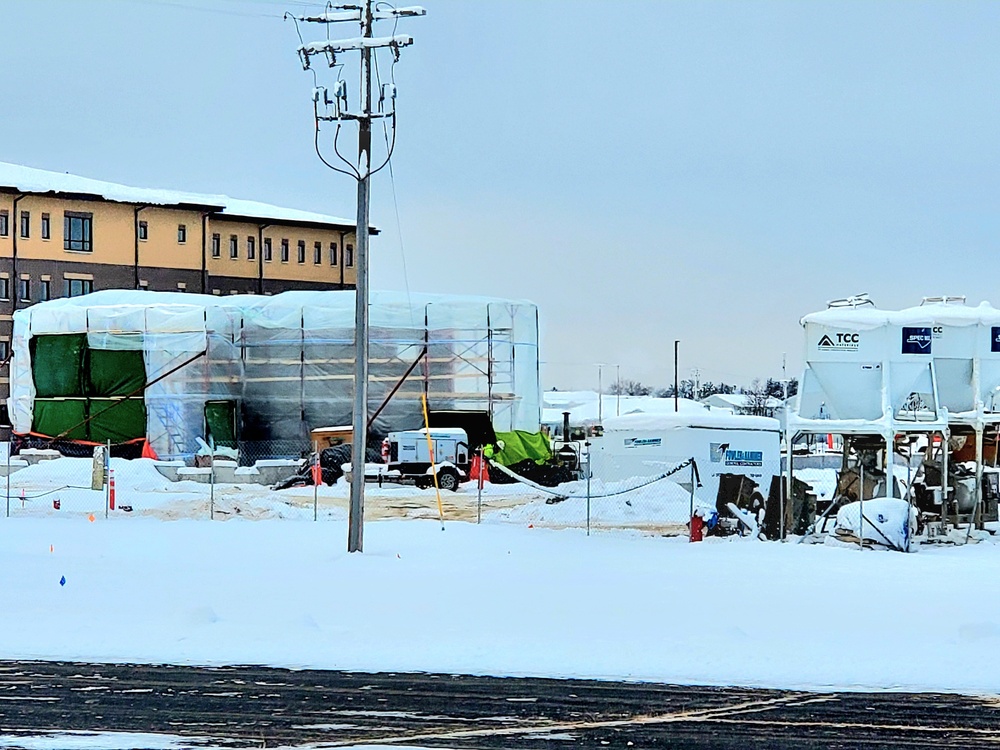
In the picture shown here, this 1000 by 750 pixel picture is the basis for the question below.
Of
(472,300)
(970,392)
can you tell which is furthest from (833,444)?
(970,392)

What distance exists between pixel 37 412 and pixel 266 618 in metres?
40.0

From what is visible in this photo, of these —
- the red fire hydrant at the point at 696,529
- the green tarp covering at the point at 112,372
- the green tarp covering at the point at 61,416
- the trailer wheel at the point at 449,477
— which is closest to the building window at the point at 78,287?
the green tarp covering at the point at 61,416

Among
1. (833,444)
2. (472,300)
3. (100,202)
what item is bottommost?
(833,444)

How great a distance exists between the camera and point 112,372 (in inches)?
2010

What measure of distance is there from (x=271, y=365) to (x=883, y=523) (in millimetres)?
28595

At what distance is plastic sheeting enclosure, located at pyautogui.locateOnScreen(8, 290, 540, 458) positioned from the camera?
4741cm

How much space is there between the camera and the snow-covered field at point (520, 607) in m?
13.3

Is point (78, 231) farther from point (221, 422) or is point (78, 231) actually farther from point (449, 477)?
point (449, 477)

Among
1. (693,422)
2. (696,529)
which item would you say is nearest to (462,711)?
(696,529)

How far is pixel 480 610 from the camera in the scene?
1628 centimetres

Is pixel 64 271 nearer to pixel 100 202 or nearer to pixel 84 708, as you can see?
pixel 100 202

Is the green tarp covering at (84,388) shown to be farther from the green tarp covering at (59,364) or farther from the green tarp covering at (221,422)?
the green tarp covering at (221,422)

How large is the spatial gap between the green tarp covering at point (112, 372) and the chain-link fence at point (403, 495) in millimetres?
7012

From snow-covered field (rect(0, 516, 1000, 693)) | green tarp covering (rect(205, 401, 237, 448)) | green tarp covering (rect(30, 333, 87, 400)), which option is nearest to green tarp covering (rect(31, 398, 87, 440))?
green tarp covering (rect(30, 333, 87, 400))
